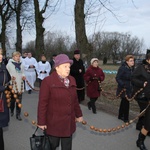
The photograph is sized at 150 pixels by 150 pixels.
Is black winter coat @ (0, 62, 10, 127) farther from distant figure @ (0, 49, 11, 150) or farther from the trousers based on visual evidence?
the trousers

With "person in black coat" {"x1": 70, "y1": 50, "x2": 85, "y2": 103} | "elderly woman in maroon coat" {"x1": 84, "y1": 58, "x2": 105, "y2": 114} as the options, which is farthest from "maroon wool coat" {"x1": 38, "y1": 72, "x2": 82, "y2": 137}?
"person in black coat" {"x1": 70, "y1": 50, "x2": 85, "y2": 103}

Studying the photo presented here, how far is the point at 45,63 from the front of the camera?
1202 cm

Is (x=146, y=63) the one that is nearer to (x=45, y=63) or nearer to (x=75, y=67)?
(x=75, y=67)

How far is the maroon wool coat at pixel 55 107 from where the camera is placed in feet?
11.3

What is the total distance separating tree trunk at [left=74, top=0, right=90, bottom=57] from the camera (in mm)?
11508

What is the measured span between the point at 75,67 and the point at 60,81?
5322 millimetres

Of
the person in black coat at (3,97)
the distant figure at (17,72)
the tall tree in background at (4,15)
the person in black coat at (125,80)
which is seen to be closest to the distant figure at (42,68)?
the distant figure at (17,72)

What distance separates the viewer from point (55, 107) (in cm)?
347

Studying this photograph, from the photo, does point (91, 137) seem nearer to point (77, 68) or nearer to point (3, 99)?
point (3, 99)

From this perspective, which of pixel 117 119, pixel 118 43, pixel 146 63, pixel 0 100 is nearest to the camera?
pixel 0 100

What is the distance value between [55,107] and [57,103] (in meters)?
0.06

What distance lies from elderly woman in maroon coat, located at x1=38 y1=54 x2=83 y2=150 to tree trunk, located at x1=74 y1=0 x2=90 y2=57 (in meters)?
8.14

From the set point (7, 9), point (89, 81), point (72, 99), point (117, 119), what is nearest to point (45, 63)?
point (89, 81)

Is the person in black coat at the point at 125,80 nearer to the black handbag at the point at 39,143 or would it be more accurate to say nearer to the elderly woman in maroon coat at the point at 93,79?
the elderly woman in maroon coat at the point at 93,79
